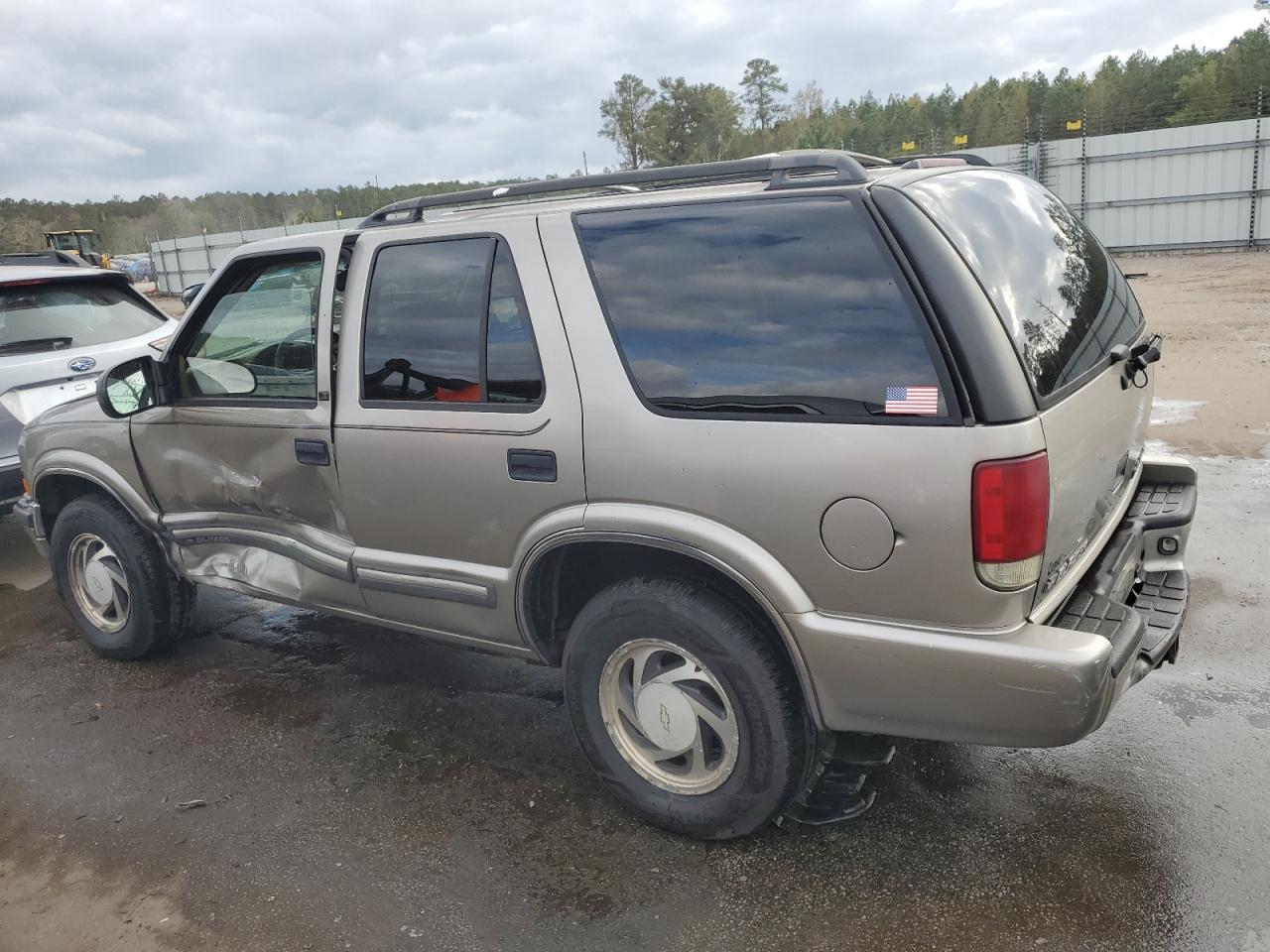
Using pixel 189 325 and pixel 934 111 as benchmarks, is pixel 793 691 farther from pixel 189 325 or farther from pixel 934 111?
pixel 934 111

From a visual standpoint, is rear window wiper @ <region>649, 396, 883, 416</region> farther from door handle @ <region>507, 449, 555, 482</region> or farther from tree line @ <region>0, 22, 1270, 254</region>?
tree line @ <region>0, 22, 1270, 254</region>

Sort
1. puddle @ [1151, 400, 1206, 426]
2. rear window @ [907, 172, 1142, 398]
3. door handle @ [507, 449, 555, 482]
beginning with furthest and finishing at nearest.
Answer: puddle @ [1151, 400, 1206, 426], door handle @ [507, 449, 555, 482], rear window @ [907, 172, 1142, 398]

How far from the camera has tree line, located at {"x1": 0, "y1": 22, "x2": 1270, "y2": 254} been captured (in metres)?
39.3

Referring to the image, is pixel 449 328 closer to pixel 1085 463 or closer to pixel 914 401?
pixel 914 401

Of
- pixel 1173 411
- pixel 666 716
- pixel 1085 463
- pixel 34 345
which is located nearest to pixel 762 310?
pixel 1085 463

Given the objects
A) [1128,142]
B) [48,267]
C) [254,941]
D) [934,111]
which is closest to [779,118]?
[934,111]

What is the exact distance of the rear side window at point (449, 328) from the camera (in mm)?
2912

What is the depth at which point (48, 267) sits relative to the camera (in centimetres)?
640

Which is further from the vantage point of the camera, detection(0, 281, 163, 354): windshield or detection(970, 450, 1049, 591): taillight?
detection(0, 281, 163, 354): windshield

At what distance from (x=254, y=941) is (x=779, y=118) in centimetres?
6477

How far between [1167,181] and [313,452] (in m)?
24.2

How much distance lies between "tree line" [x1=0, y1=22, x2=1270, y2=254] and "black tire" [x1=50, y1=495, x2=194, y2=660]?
93.8 ft

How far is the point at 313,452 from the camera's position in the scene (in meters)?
3.38

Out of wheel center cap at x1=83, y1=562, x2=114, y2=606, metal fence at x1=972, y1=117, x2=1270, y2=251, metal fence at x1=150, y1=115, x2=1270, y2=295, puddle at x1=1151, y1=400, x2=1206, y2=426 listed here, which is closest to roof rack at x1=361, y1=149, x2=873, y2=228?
wheel center cap at x1=83, y1=562, x2=114, y2=606
